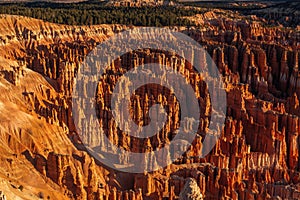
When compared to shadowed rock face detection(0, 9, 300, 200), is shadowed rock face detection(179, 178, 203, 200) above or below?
above

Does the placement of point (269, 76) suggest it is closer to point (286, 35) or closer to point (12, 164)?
point (286, 35)

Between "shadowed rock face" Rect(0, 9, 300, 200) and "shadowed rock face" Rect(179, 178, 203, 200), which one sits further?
"shadowed rock face" Rect(0, 9, 300, 200)

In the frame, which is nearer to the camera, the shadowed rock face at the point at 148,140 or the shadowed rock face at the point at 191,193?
the shadowed rock face at the point at 191,193

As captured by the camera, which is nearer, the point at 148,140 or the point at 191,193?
the point at 191,193

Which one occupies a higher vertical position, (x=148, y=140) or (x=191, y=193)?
(x=191, y=193)

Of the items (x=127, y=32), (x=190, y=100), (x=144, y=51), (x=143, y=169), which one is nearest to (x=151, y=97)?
(x=190, y=100)

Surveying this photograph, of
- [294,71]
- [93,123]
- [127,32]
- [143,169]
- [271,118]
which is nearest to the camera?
[143,169]

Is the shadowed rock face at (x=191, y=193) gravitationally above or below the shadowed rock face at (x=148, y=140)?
above

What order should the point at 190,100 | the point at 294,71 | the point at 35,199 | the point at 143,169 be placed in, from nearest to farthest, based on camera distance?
1. the point at 35,199
2. the point at 143,169
3. the point at 190,100
4. the point at 294,71
